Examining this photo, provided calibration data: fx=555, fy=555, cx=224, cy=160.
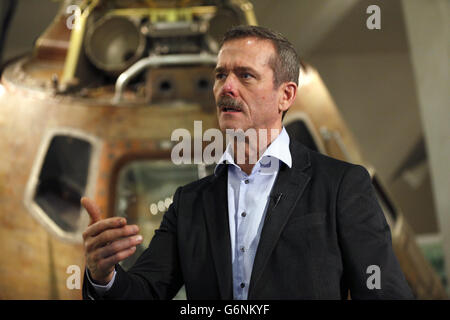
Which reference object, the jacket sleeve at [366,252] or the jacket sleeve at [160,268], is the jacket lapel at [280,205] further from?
the jacket sleeve at [160,268]

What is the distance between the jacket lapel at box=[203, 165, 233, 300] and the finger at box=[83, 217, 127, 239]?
18 cm

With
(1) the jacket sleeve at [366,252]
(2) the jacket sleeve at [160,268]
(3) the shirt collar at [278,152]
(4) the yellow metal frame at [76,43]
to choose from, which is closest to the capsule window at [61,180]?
(4) the yellow metal frame at [76,43]

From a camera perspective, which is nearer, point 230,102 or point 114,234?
point 114,234

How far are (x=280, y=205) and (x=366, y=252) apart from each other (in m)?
0.16

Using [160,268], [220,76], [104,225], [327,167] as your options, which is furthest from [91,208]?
[327,167]

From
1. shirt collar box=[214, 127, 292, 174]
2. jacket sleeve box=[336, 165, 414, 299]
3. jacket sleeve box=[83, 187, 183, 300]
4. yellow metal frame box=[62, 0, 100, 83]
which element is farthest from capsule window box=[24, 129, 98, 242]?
jacket sleeve box=[336, 165, 414, 299]

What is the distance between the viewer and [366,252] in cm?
91

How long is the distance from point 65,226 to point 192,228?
1.27 metres

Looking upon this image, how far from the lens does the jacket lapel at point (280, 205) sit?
0.90 m

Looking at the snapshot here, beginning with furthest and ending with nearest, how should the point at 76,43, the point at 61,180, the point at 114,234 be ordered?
1. the point at 76,43
2. the point at 61,180
3. the point at 114,234

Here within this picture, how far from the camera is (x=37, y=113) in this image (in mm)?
2363

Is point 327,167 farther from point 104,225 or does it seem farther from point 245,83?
point 104,225

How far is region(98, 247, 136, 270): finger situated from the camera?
2.84ft

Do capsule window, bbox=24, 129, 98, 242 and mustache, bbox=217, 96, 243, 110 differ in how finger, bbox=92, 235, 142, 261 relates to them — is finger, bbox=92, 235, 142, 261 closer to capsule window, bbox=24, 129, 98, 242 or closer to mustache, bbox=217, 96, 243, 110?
mustache, bbox=217, 96, 243, 110
